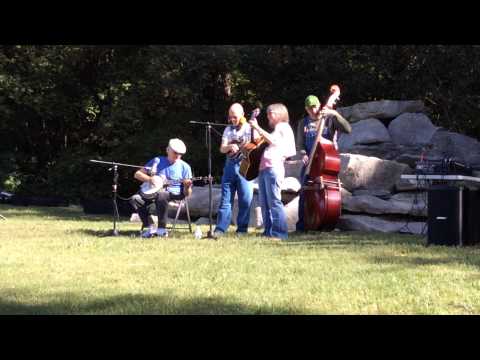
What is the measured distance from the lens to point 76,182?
68.2 feet

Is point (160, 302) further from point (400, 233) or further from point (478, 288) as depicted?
point (400, 233)

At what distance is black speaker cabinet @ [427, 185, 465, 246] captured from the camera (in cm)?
888

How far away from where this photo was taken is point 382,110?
1573 centimetres

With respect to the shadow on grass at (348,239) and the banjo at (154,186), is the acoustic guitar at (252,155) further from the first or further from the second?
the shadow on grass at (348,239)

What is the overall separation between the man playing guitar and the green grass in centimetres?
59

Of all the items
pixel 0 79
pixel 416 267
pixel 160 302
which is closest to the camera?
pixel 160 302

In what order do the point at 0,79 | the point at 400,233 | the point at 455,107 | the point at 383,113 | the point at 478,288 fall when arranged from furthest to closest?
1. the point at 0,79
2. the point at 455,107
3. the point at 383,113
4. the point at 400,233
5. the point at 478,288

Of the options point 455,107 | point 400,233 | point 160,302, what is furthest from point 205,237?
point 455,107

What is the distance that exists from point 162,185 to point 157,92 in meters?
10.5

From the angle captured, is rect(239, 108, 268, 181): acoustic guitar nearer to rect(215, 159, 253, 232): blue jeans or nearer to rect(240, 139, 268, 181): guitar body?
rect(240, 139, 268, 181): guitar body

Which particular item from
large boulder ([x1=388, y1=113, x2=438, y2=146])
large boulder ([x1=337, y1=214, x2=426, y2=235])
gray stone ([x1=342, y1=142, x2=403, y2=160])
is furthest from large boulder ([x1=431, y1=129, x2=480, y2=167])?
large boulder ([x1=337, y1=214, x2=426, y2=235])

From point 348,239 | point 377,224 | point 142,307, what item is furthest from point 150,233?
point 142,307
